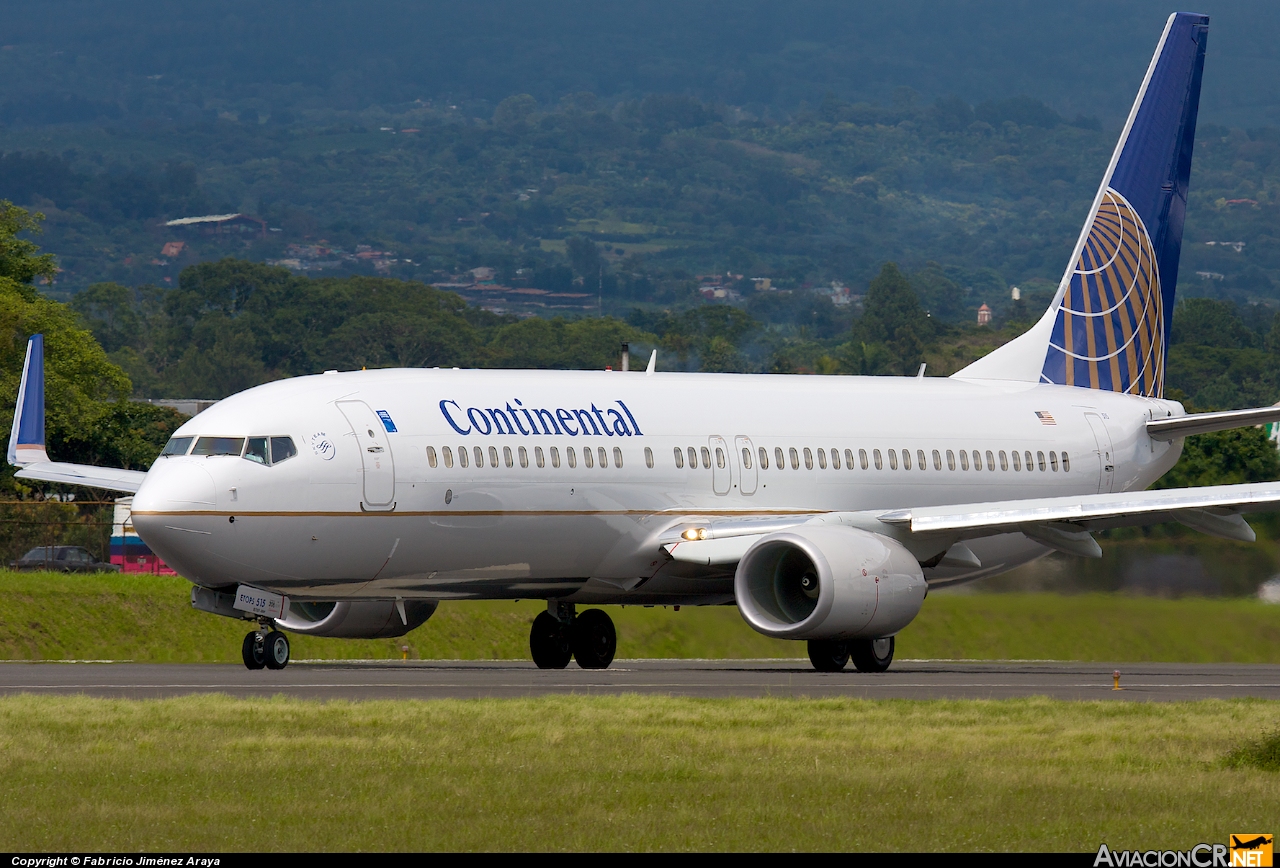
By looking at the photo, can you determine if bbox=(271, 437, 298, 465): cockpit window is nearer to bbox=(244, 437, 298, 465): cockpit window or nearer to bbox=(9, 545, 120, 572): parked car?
bbox=(244, 437, 298, 465): cockpit window

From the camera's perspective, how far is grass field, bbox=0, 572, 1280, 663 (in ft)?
108

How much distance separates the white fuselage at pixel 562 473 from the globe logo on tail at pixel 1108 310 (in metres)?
1.95

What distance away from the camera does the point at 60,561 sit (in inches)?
1807

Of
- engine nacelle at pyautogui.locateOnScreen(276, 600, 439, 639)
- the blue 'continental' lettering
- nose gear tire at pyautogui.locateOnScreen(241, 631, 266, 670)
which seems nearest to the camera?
nose gear tire at pyautogui.locateOnScreen(241, 631, 266, 670)

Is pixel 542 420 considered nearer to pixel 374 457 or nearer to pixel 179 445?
pixel 374 457

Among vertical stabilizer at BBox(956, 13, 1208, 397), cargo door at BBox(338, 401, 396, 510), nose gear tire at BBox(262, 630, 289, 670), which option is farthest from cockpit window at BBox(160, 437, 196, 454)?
vertical stabilizer at BBox(956, 13, 1208, 397)

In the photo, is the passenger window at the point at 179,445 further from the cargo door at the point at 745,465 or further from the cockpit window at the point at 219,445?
the cargo door at the point at 745,465

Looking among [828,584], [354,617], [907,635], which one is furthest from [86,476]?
[907,635]

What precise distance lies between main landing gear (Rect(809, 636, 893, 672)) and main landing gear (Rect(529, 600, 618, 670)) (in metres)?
3.02

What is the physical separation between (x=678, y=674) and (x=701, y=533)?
76.8 inches

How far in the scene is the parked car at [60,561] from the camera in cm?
4559

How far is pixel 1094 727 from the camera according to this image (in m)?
19.4

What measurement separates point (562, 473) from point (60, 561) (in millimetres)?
21992

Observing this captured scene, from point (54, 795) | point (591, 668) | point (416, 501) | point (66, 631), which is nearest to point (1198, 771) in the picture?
point (54, 795)
